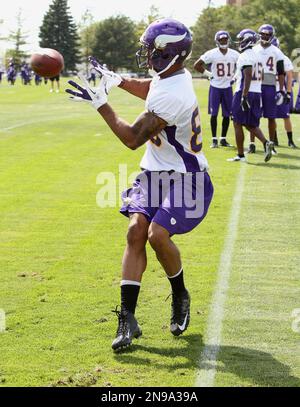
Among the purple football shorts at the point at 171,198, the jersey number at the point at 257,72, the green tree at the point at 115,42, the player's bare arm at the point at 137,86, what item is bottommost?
the green tree at the point at 115,42

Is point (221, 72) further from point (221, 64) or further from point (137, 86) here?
point (137, 86)

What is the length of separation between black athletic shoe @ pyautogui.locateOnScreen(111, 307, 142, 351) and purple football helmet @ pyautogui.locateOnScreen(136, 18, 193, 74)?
1.54 metres

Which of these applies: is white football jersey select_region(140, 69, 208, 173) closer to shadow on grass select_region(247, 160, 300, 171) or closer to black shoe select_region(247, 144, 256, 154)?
shadow on grass select_region(247, 160, 300, 171)

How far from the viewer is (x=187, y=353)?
4.90 m

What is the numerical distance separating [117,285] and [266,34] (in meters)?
8.58

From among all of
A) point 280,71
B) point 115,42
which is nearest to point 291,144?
point 280,71

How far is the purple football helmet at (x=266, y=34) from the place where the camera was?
13742 mm

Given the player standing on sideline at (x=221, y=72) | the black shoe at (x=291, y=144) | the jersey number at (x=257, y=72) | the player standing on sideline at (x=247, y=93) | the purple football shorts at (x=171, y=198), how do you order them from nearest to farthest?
the purple football shorts at (x=171, y=198) → the player standing on sideline at (x=247, y=93) → the jersey number at (x=257, y=72) → the player standing on sideline at (x=221, y=72) → the black shoe at (x=291, y=144)

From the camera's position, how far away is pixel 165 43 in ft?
16.5

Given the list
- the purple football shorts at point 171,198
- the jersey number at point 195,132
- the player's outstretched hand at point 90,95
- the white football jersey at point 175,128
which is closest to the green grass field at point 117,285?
the purple football shorts at point 171,198

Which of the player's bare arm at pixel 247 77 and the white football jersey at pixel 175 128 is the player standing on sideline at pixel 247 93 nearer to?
the player's bare arm at pixel 247 77

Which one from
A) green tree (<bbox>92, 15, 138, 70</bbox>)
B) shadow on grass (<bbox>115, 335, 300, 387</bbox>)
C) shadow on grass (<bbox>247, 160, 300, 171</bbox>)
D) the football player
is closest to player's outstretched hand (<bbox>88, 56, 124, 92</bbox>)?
shadow on grass (<bbox>115, 335, 300, 387</bbox>)

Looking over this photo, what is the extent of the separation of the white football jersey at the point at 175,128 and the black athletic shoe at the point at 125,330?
3.12ft
